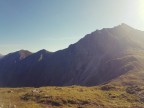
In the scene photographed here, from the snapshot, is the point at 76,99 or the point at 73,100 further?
the point at 76,99

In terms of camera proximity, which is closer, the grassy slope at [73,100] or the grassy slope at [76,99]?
the grassy slope at [76,99]

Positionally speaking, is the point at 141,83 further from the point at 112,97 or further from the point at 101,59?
the point at 101,59

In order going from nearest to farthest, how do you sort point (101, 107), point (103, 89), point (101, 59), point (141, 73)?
point (101, 107) → point (103, 89) → point (141, 73) → point (101, 59)

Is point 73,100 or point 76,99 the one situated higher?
point 76,99

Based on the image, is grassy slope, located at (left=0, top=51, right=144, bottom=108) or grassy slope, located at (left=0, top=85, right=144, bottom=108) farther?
grassy slope, located at (left=0, top=85, right=144, bottom=108)

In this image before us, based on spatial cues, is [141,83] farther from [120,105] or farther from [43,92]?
[43,92]

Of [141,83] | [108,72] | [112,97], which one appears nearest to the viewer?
[112,97]

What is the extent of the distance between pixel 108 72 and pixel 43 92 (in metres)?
82.0

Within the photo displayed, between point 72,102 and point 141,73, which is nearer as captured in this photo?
point 72,102

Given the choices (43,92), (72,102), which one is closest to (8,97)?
(43,92)

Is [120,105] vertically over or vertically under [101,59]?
under

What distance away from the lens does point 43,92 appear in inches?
2768

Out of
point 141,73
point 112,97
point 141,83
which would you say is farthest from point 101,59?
point 112,97

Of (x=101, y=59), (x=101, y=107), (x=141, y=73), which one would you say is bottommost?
(x=101, y=107)
